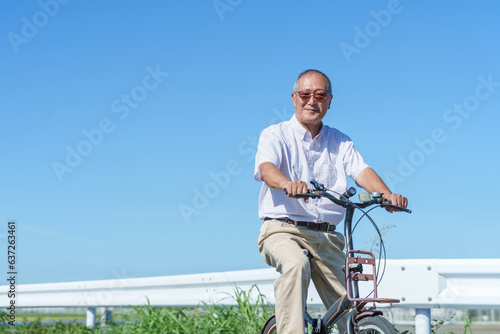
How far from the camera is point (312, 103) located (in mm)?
4215

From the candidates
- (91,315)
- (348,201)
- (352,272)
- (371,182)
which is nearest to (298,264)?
(352,272)

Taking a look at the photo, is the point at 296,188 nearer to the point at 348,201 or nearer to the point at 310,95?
the point at 348,201

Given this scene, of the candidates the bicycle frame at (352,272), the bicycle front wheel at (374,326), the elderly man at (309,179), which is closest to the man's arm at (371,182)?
the elderly man at (309,179)

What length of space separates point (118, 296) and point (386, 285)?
4.09 m

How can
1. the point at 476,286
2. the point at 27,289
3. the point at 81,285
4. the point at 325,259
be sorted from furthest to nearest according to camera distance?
the point at 27,289, the point at 81,285, the point at 476,286, the point at 325,259

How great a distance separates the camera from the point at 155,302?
7.41 m

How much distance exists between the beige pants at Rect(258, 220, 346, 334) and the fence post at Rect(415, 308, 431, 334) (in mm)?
778

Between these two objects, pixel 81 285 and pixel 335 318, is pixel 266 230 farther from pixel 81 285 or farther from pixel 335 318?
pixel 81 285

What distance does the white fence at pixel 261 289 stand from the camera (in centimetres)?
460

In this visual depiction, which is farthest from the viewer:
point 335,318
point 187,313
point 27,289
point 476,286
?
point 27,289

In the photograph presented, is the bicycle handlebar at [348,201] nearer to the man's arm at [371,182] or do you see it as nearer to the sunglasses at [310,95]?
the man's arm at [371,182]

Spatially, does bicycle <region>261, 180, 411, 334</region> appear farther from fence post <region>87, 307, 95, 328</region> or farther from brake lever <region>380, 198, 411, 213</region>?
fence post <region>87, 307, 95, 328</region>

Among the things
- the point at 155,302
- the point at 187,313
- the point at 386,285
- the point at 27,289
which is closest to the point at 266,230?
the point at 386,285

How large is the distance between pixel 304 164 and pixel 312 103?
0.39m
